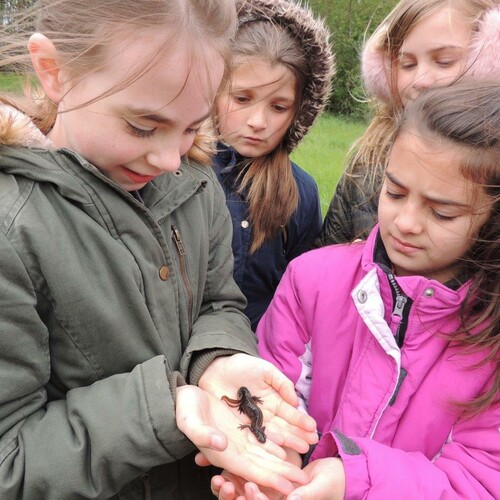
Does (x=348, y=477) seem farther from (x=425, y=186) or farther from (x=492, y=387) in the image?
(x=425, y=186)

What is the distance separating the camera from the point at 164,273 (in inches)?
89.4

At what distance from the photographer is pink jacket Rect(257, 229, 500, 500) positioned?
2.24 meters

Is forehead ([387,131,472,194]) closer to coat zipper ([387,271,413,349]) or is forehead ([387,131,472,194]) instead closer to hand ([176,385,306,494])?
coat zipper ([387,271,413,349])

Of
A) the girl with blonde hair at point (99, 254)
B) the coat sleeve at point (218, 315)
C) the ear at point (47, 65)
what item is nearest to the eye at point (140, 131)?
the girl with blonde hair at point (99, 254)

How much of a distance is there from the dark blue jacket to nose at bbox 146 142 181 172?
152 cm

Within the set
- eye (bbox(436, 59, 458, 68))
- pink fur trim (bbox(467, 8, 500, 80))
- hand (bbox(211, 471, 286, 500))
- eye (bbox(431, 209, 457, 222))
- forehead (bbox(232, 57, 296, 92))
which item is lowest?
hand (bbox(211, 471, 286, 500))

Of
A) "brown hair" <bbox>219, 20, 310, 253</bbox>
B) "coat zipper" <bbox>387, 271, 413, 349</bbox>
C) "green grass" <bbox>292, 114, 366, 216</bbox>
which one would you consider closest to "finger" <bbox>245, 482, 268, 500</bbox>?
"coat zipper" <bbox>387, 271, 413, 349</bbox>

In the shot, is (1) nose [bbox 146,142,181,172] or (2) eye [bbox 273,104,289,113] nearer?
(1) nose [bbox 146,142,181,172]

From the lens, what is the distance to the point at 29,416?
199 centimetres

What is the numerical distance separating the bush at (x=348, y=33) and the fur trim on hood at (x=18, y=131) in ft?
66.4

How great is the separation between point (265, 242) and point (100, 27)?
2077 mm

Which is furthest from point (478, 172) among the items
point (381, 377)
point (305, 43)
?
point (305, 43)

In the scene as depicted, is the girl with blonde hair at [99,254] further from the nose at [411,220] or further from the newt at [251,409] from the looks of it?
the nose at [411,220]

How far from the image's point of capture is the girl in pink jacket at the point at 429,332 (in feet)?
7.36
